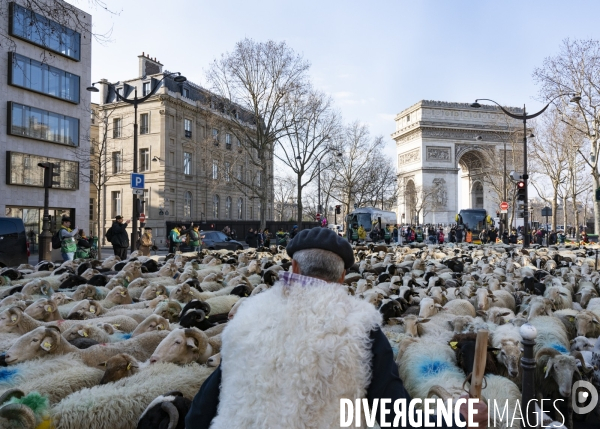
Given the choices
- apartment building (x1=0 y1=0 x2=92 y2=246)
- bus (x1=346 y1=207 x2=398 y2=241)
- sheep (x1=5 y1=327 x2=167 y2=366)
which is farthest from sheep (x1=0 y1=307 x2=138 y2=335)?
bus (x1=346 y1=207 x2=398 y2=241)

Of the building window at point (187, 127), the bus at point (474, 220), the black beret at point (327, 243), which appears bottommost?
the black beret at point (327, 243)

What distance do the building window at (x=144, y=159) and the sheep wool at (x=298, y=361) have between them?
44108 millimetres

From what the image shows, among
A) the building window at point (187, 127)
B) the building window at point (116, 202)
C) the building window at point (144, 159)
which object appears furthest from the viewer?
the building window at point (187, 127)

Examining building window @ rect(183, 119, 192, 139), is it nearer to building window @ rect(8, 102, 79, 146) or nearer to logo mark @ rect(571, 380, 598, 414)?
building window @ rect(8, 102, 79, 146)

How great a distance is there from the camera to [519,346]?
4.13 metres

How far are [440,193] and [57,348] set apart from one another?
177 ft

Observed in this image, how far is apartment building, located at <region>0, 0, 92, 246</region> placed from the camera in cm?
2592

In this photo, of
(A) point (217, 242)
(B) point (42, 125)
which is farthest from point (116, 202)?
(A) point (217, 242)

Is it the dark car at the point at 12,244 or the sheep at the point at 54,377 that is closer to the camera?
the sheep at the point at 54,377

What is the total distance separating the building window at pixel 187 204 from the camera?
4450 centimetres

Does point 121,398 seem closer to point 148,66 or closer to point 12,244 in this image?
point 12,244

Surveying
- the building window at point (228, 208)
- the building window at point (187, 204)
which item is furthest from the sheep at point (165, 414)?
the building window at point (228, 208)

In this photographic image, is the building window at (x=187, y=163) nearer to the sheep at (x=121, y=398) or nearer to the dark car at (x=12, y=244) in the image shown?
the dark car at (x=12, y=244)

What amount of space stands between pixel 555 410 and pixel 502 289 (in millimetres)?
4254
